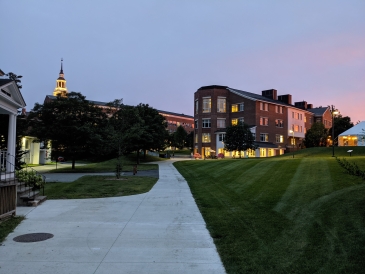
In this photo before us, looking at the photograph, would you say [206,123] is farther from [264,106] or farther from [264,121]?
[264,106]

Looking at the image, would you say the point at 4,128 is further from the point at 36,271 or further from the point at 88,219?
the point at 36,271

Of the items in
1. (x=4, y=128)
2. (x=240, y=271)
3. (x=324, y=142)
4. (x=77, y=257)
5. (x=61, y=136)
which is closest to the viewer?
(x=240, y=271)

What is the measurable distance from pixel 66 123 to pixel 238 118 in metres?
34.4

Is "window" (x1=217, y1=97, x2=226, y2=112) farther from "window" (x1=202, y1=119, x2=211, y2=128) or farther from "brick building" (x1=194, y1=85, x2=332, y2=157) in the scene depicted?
"window" (x1=202, y1=119, x2=211, y2=128)

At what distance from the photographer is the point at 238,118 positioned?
5728cm

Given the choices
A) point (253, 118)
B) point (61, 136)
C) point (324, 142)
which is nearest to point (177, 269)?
point (61, 136)

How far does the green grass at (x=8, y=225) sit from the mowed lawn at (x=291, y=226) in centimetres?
482

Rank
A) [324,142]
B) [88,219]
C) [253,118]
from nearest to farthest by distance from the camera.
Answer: [88,219] → [253,118] → [324,142]

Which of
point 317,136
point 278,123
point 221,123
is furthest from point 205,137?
point 317,136

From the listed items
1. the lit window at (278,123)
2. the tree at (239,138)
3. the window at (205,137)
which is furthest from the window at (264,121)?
the tree at (239,138)

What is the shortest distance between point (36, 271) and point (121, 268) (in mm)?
1334

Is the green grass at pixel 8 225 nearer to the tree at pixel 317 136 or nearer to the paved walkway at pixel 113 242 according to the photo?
the paved walkway at pixel 113 242

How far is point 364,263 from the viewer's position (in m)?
5.00

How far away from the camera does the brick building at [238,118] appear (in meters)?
55.1
